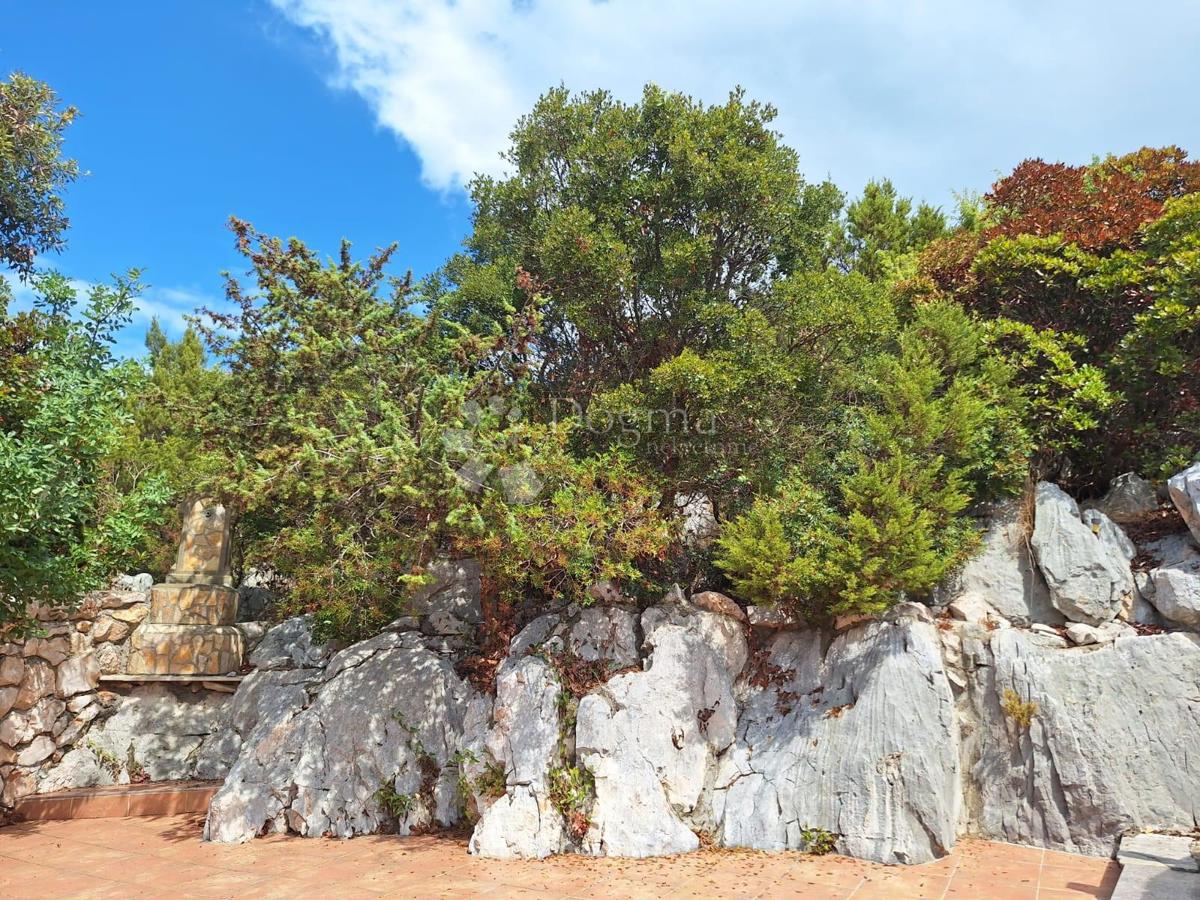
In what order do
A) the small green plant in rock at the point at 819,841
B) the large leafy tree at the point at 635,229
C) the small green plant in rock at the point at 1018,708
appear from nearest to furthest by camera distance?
the small green plant in rock at the point at 819,841, the small green plant in rock at the point at 1018,708, the large leafy tree at the point at 635,229

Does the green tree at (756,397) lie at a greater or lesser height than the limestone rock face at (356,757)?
greater

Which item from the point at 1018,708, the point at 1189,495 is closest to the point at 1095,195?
the point at 1189,495

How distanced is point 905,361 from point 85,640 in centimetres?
1241

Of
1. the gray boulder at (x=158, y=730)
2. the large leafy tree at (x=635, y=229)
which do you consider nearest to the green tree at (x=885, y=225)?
the large leafy tree at (x=635, y=229)

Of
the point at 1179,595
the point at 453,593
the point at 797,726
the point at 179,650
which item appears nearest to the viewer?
the point at 1179,595

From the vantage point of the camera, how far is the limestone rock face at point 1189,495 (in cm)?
→ 820

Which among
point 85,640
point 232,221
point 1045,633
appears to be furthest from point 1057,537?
point 85,640

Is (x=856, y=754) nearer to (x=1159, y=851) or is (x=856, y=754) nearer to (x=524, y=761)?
(x=1159, y=851)

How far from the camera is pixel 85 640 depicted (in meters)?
11.2

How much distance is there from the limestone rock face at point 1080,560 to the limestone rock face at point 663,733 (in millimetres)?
3720

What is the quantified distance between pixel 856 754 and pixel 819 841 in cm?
93

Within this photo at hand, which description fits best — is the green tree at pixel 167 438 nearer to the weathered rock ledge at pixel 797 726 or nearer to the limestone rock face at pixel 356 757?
the limestone rock face at pixel 356 757

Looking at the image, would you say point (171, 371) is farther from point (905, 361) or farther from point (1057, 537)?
point (1057, 537)

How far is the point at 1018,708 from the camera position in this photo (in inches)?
309
